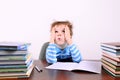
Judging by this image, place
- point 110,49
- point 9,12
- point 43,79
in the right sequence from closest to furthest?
point 43,79
point 110,49
point 9,12

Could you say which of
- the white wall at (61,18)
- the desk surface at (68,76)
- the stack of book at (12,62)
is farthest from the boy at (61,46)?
the white wall at (61,18)

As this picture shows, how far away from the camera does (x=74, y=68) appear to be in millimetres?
1067

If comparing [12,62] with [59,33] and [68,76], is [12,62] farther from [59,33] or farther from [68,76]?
[59,33]

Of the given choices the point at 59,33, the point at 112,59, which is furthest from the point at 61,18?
the point at 112,59

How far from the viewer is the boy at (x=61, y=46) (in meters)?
1.47

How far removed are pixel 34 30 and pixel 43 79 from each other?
1542mm

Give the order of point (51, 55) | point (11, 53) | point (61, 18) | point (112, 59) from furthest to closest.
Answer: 1. point (61, 18)
2. point (51, 55)
3. point (112, 59)
4. point (11, 53)

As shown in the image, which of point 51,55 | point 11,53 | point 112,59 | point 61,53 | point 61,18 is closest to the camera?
point 11,53

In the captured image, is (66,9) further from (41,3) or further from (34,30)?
(34,30)

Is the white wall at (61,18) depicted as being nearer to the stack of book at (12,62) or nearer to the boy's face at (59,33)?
the boy's face at (59,33)

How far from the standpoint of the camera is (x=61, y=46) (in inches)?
65.2

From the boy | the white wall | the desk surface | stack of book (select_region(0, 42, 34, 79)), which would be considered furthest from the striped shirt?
the white wall

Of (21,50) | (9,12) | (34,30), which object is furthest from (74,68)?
(9,12)

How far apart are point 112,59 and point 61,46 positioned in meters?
0.73
